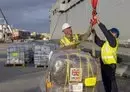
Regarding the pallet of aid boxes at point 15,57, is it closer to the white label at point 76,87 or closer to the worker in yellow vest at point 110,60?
the worker in yellow vest at point 110,60

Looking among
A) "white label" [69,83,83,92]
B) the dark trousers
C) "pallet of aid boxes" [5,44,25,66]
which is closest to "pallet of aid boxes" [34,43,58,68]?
"pallet of aid boxes" [5,44,25,66]

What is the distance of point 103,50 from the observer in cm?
1141

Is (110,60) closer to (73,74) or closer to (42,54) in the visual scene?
(73,74)

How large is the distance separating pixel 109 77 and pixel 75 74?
7.85 feet

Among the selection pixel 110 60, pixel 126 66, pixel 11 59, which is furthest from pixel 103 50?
pixel 11 59

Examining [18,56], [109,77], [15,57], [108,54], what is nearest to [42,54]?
[18,56]

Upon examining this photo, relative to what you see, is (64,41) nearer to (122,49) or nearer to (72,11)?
(122,49)

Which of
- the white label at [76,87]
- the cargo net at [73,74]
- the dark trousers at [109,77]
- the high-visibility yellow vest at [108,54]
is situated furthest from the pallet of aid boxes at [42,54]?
the white label at [76,87]

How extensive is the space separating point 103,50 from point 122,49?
8.15m

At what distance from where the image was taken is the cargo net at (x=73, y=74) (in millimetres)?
9227

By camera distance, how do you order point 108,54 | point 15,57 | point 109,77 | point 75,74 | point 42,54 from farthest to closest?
point 15,57 < point 42,54 < point 109,77 < point 108,54 < point 75,74

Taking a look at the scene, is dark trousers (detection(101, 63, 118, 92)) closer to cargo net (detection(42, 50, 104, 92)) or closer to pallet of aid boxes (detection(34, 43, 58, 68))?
cargo net (detection(42, 50, 104, 92))

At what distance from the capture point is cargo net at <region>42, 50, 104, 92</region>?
9.23m

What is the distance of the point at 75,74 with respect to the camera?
30.2 ft
